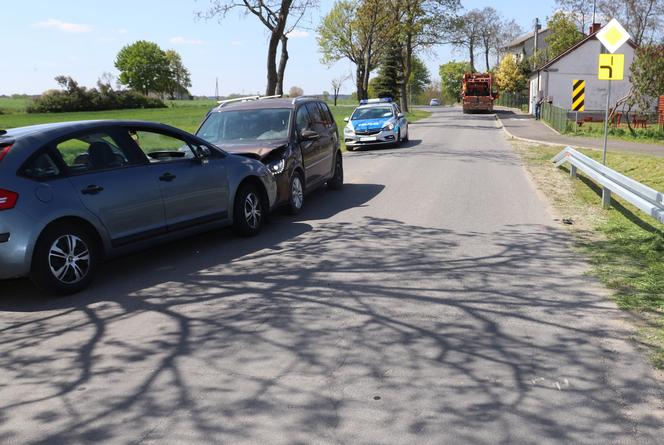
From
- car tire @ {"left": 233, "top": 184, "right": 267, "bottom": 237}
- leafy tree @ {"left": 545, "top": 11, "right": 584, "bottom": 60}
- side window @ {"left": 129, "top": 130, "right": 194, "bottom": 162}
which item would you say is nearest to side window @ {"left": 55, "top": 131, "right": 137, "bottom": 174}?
side window @ {"left": 129, "top": 130, "right": 194, "bottom": 162}

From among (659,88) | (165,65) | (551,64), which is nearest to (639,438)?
(659,88)

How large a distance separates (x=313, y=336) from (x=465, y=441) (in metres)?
1.75

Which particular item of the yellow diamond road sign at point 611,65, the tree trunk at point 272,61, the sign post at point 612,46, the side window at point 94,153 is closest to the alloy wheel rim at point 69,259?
the side window at point 94,153

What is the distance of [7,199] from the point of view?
5.74 m

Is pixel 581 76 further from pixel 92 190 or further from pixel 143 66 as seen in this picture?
pixel 143 66

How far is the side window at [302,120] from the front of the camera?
417 inches

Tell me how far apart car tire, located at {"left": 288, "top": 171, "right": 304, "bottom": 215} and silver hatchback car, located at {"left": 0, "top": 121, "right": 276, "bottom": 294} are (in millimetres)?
1631

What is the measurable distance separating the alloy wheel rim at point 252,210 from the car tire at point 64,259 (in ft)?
7.99

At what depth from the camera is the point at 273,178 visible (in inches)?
362

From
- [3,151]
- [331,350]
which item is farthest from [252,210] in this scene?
[331,350]

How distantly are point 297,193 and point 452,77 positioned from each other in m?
133

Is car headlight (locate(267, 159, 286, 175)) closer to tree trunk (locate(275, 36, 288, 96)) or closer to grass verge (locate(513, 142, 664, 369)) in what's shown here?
grass verge (locate(513, 142, 664, 369))

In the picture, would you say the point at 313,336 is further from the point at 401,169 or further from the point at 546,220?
the point at 401,169

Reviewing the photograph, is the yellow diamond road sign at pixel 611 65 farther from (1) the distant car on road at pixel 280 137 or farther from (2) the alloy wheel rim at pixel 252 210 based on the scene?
(2) the alloy wheel rim at pixel 252 210
